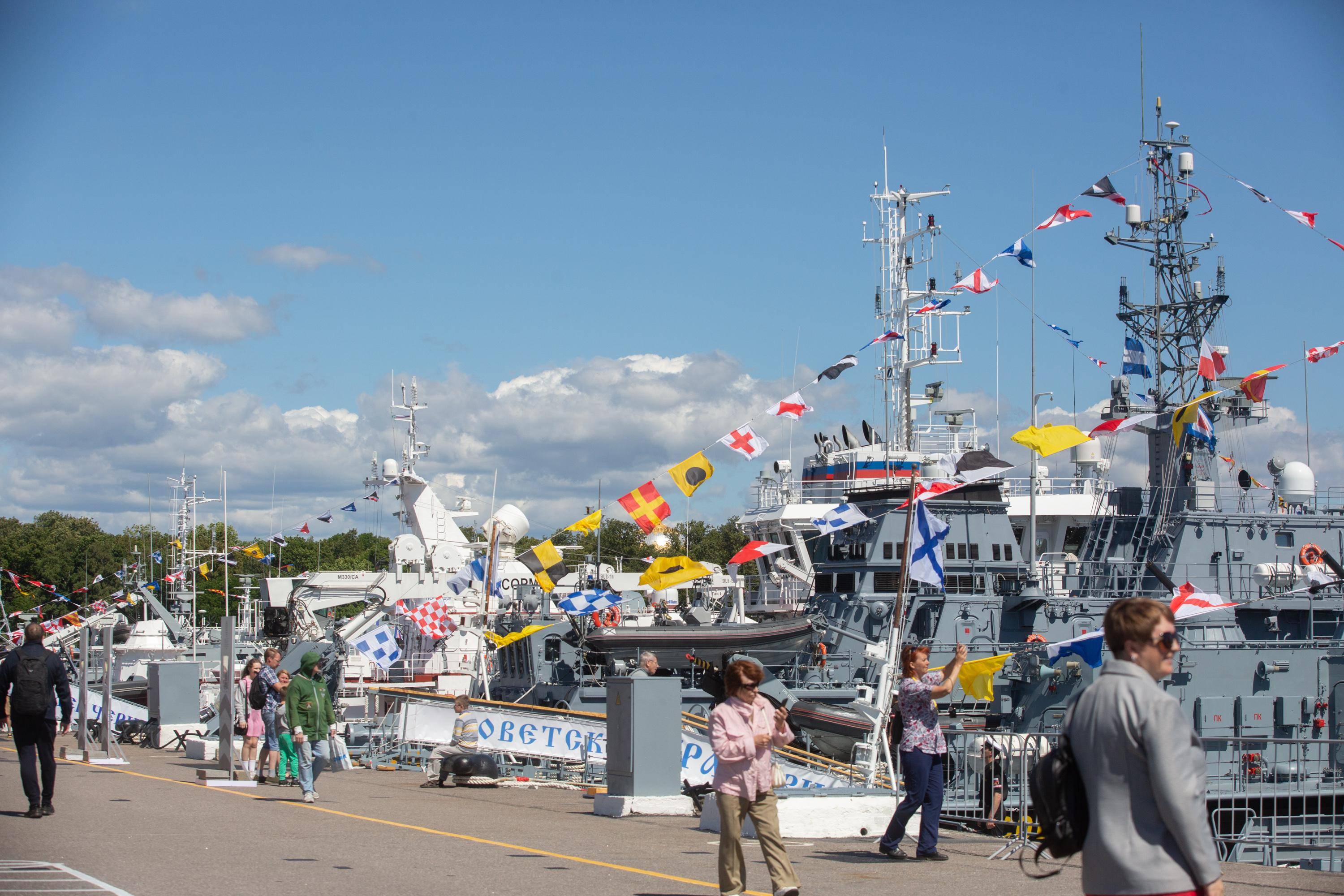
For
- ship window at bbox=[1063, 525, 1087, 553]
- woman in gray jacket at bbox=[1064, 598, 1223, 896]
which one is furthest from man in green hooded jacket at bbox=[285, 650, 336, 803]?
ship window at bbox=[1063, 525, 1087, 553]

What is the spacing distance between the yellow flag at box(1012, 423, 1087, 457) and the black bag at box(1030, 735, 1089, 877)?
12.2 meters

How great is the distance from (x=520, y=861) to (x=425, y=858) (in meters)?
0.62

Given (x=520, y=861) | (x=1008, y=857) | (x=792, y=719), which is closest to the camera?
(x=520, y=861)

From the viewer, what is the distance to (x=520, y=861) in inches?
329

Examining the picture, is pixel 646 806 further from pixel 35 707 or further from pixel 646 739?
pixel 35 707

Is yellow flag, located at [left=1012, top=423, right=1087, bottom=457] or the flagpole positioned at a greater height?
yellow flag, located at [left=1012, top=423, right=1087, bottom=457]

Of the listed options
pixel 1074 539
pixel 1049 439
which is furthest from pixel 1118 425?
pixel 1074 539

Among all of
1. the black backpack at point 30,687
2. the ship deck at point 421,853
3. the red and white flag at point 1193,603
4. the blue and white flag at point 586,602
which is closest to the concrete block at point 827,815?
the ship deck at point 421,853

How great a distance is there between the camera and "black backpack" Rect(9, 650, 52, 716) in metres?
10.3

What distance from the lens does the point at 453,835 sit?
964cm

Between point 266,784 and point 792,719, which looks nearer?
point 266,784

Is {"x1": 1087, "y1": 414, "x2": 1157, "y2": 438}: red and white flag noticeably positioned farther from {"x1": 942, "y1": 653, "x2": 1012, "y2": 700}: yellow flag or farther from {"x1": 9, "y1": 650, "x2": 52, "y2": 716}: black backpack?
{"x1": 9, "y1": 650, "x2": 52, "y2": 716}: black backpack

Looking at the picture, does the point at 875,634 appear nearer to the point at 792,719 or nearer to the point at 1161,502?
the point at 792,719

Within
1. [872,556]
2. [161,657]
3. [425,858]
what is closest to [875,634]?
[872,556]
